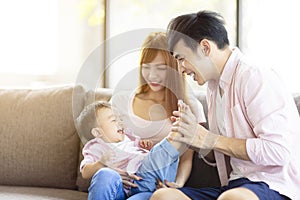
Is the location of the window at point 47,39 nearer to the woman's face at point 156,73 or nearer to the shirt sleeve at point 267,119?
the woman's face at point 156,73

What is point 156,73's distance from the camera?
187cm

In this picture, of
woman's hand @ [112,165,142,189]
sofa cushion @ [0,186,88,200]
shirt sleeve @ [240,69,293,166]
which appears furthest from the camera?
sofa cushion @ [0,186,88,200]

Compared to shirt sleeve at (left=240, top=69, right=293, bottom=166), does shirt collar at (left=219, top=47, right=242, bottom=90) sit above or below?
above

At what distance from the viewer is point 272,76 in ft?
5.45

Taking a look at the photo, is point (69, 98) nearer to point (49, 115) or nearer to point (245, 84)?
point (49, 115)

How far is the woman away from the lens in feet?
6.06

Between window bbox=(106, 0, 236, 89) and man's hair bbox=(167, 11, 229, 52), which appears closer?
man's hair bbox=(167, 11, 229, 52)

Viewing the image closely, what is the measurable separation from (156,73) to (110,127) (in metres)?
0.25

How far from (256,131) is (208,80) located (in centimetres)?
26

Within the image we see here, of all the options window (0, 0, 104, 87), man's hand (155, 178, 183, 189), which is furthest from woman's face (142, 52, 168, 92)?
window (0, 0, 104, 87)

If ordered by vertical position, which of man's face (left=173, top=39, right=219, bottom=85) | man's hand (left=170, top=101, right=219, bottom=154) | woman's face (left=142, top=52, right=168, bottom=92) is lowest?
man's hand (left=170, top=101, right=219, bottom=154)

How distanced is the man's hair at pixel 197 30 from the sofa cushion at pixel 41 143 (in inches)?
29.4

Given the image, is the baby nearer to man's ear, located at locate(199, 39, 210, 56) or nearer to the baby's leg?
the baby's leg

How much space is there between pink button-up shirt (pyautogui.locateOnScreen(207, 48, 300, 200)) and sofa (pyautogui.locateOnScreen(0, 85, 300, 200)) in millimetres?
639
